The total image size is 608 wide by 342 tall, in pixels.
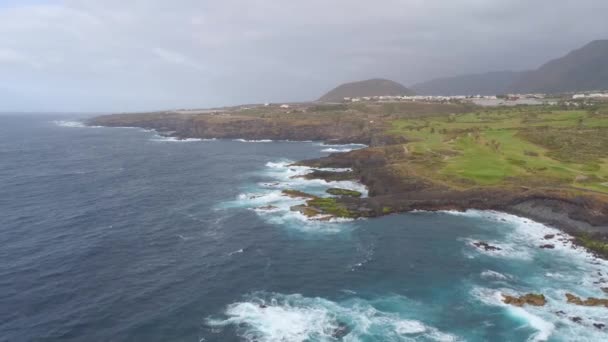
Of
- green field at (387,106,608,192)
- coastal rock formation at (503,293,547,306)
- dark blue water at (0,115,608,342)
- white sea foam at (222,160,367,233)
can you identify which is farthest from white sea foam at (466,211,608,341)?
white sea foam at (222,160,367,233)

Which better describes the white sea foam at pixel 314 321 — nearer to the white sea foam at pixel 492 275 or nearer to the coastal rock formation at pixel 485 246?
the white sea foam at pixel 492 275

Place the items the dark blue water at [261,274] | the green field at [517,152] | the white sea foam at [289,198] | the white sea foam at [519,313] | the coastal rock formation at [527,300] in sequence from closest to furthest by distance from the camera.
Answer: the white sea foam at [519,313]
the dark blue water at [261,274]
the coastal rock formation at [527,300]
the white sea foam at [289,198]
the green field at [517,152]

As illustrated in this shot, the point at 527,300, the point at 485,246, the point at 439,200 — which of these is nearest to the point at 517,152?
the point at 439,200

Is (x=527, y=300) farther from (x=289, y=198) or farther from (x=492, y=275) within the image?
(x=289, y=198)

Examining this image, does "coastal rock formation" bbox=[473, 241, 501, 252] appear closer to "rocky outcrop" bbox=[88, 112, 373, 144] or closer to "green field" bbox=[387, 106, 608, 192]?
"green field" bbox=[387, 106, 608, 192]

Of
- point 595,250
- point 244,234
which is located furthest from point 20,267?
point 595,250

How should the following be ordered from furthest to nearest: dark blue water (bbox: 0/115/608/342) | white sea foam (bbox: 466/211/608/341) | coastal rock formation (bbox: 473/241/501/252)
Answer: coastal rock formation (bbox: 473/241/501/252) → dark blue water (bbox: 0/115/608/342) → white sea foam (bbox: 466/211/608/341)

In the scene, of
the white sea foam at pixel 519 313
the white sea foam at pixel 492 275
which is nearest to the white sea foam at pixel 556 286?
the white sea foam at pixel 519 313

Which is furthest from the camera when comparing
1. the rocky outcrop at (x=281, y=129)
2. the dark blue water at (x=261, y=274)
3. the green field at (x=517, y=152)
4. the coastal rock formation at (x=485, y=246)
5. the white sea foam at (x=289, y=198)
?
the rocky outcrop at (x=281, y=129)
